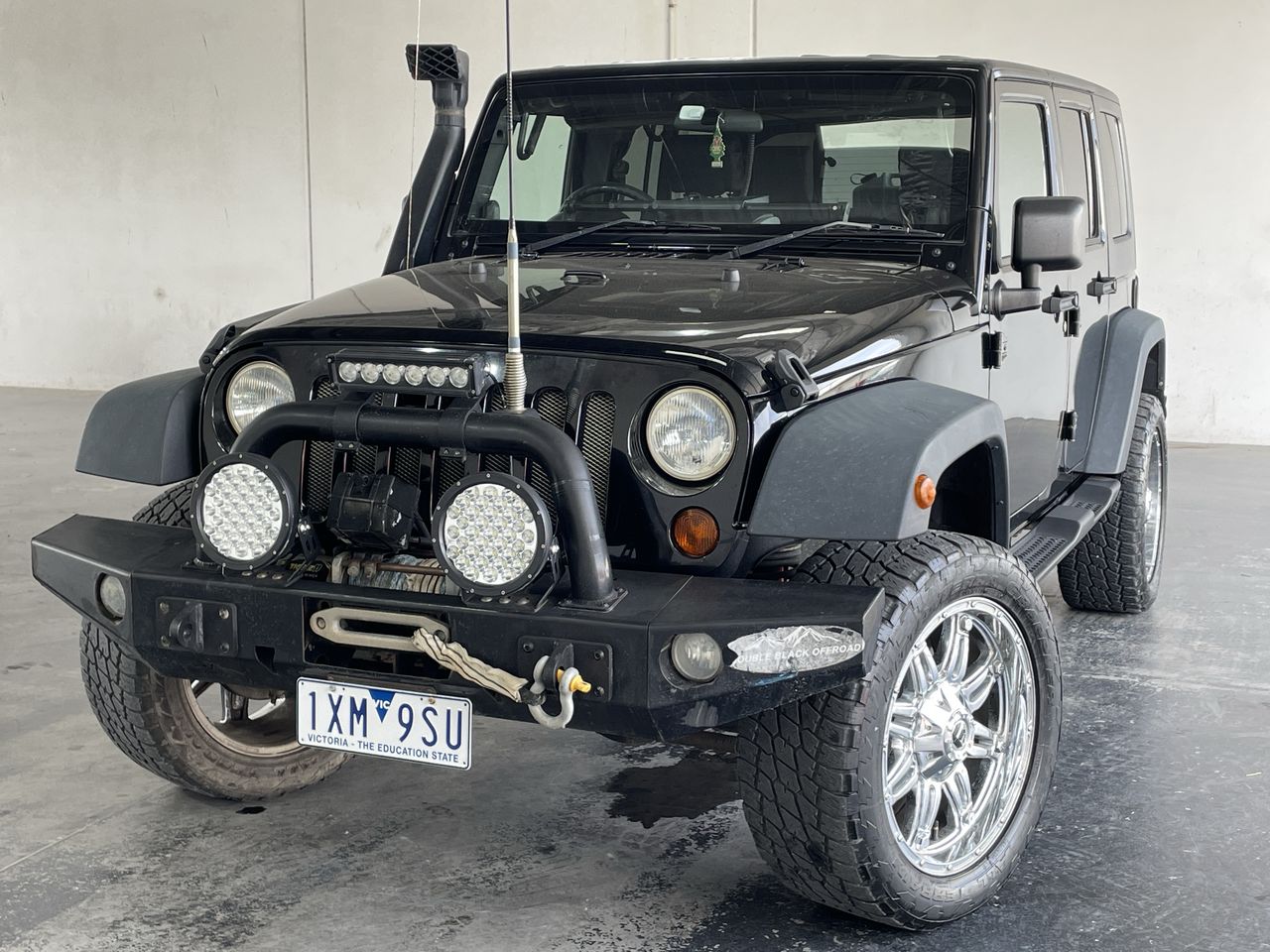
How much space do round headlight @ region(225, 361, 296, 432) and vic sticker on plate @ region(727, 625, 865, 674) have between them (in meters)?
1.08

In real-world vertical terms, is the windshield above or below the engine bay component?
above

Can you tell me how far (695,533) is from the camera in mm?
2508

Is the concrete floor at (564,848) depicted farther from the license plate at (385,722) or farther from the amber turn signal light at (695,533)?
the amber turn signal light at (695,533)

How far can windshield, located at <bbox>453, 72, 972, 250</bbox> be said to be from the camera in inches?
133

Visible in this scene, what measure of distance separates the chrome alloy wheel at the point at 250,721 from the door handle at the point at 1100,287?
100 inches

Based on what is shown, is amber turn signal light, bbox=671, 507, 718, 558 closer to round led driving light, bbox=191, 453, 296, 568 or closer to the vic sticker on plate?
the vic sticker on plate

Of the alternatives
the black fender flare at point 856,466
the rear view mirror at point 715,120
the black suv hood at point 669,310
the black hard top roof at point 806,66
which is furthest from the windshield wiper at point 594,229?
the black fender flare at point 856,466

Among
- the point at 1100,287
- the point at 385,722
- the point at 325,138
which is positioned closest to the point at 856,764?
the point at 385,722

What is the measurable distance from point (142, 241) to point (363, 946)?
931cm

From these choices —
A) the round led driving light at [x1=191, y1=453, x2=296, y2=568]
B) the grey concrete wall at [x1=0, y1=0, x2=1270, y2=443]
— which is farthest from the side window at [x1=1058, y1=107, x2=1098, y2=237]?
the grey concrete wall at [x1=0, y1=0, x2=1270, y2=443]

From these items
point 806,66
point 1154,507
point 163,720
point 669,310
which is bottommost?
point 163,720

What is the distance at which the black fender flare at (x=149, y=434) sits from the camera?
295 cm

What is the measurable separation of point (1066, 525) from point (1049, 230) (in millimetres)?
1052

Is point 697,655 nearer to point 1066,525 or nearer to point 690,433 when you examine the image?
point 690,433
